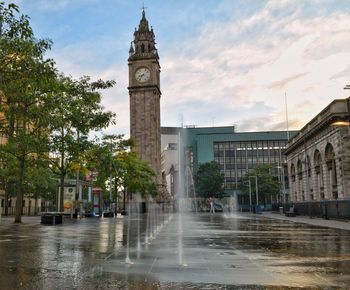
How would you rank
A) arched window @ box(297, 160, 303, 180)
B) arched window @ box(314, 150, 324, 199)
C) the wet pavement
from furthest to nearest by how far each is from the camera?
arched window @ box(297, 160, 303, 180) < arched window @ box(314, 150, 324, 199) < the wet pavement

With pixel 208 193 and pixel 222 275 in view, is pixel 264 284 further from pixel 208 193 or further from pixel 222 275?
pixel 208 193

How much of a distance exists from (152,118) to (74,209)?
5645 cm

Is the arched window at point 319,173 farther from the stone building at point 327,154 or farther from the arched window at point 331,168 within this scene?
the arched window at point 331,168

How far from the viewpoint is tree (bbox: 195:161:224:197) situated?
11425 centimetres

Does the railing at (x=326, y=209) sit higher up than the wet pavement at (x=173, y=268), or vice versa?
the railing at (x=326, y=209)

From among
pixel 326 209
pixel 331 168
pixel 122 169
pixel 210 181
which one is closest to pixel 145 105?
pixel 210 181

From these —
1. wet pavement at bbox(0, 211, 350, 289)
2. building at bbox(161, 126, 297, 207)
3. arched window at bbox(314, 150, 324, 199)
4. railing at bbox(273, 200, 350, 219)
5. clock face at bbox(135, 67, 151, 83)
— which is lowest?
wet pavement at bbox(0, 211, 350, 289)

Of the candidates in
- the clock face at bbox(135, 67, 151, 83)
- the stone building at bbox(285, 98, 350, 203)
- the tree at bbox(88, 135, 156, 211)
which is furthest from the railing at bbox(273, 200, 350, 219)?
the clock face at bbox(135, 67, 151, 83)

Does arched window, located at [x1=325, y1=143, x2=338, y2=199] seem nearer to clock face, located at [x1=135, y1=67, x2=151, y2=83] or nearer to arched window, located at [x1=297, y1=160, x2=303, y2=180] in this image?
arched window, located at [x1=297, y1=160, x2=303, y2=180]

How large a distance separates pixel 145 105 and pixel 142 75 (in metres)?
7.86

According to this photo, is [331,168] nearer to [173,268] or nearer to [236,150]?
[173,268]

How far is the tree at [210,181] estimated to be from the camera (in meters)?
114

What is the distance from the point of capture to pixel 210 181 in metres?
114

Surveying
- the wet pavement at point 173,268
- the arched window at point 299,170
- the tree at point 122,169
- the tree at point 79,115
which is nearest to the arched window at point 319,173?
the arched window at point 299,170
